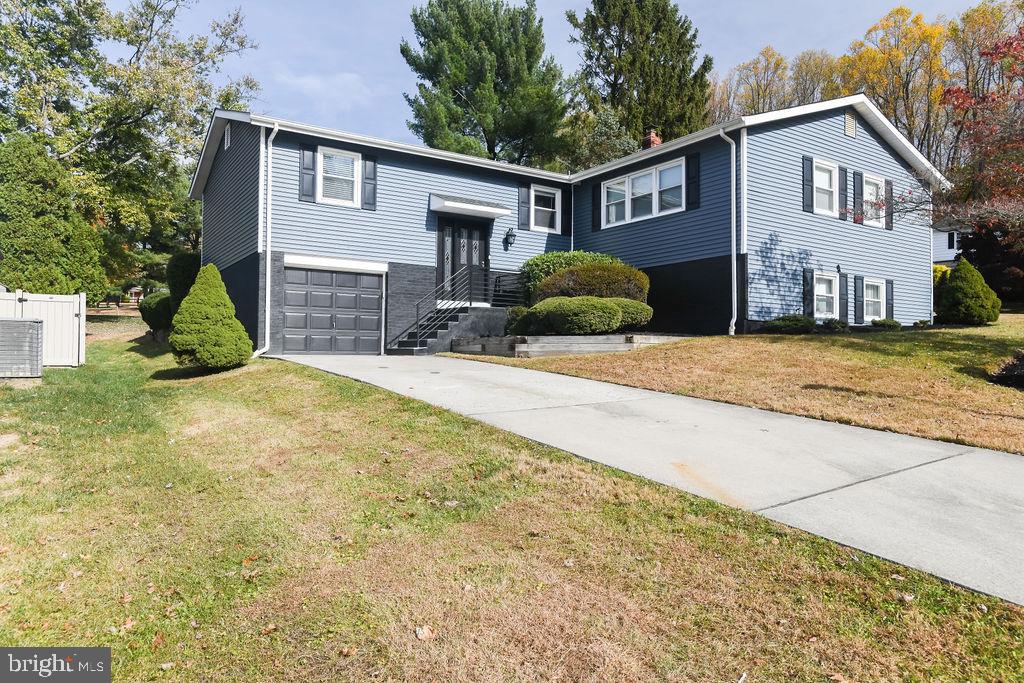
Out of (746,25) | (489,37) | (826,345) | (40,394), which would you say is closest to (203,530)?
(40,394)

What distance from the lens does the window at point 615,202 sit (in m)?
17.8

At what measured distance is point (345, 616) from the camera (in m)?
2.91

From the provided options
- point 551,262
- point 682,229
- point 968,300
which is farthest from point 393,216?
point 968,300

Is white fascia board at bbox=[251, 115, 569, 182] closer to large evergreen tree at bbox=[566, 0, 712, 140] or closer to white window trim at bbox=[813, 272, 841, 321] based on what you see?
white window trim at bbox=[813, 272, 841, 321]

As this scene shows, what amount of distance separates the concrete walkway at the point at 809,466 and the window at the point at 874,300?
1233 centimetres

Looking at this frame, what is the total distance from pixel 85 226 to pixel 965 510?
84.3 ft

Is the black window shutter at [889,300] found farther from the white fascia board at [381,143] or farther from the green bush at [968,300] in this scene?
the white fascia board at [381,143]

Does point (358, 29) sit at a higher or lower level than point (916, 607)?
higher

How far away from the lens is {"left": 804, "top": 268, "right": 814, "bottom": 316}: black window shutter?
15.9 metres

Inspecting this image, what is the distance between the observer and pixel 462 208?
16453 millimetres

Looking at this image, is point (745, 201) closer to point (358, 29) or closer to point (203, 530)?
point (358, 29)

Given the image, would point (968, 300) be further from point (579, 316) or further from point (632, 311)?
point (579, 316)

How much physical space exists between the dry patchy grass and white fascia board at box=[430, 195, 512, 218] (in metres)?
5.52

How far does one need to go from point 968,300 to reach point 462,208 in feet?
46.0
